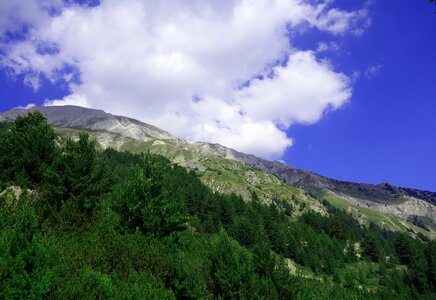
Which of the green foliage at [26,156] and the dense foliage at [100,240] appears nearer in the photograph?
the dense foliage at [100,240]

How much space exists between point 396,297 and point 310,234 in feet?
165

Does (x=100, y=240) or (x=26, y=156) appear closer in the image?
(x=100, y=240)

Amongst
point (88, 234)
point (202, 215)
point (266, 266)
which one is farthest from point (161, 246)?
point (202, 215)

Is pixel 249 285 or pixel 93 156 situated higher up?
pixel 93 156

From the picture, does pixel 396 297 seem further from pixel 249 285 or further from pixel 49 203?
pixel 49 203

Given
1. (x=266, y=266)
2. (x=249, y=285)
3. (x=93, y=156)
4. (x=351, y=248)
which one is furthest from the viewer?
(x=351, y=248)

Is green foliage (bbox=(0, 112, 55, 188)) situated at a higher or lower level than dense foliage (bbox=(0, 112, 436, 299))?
higher

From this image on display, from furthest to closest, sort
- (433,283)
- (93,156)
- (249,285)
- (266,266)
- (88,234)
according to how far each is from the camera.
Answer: (433,283), (266,266), (93,156), (249,285), (88,234)

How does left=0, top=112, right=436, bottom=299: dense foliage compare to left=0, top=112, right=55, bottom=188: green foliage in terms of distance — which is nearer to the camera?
left=0, top=112, right=436, bottom=299: dense foliage

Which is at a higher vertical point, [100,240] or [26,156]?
[26,156]

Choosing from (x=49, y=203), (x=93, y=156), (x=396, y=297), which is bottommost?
(x=396, y=297)

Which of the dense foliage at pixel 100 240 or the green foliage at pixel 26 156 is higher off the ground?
the green foliage at pixel 26 156

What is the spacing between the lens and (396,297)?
295 ft

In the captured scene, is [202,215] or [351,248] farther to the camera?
[351,248]
